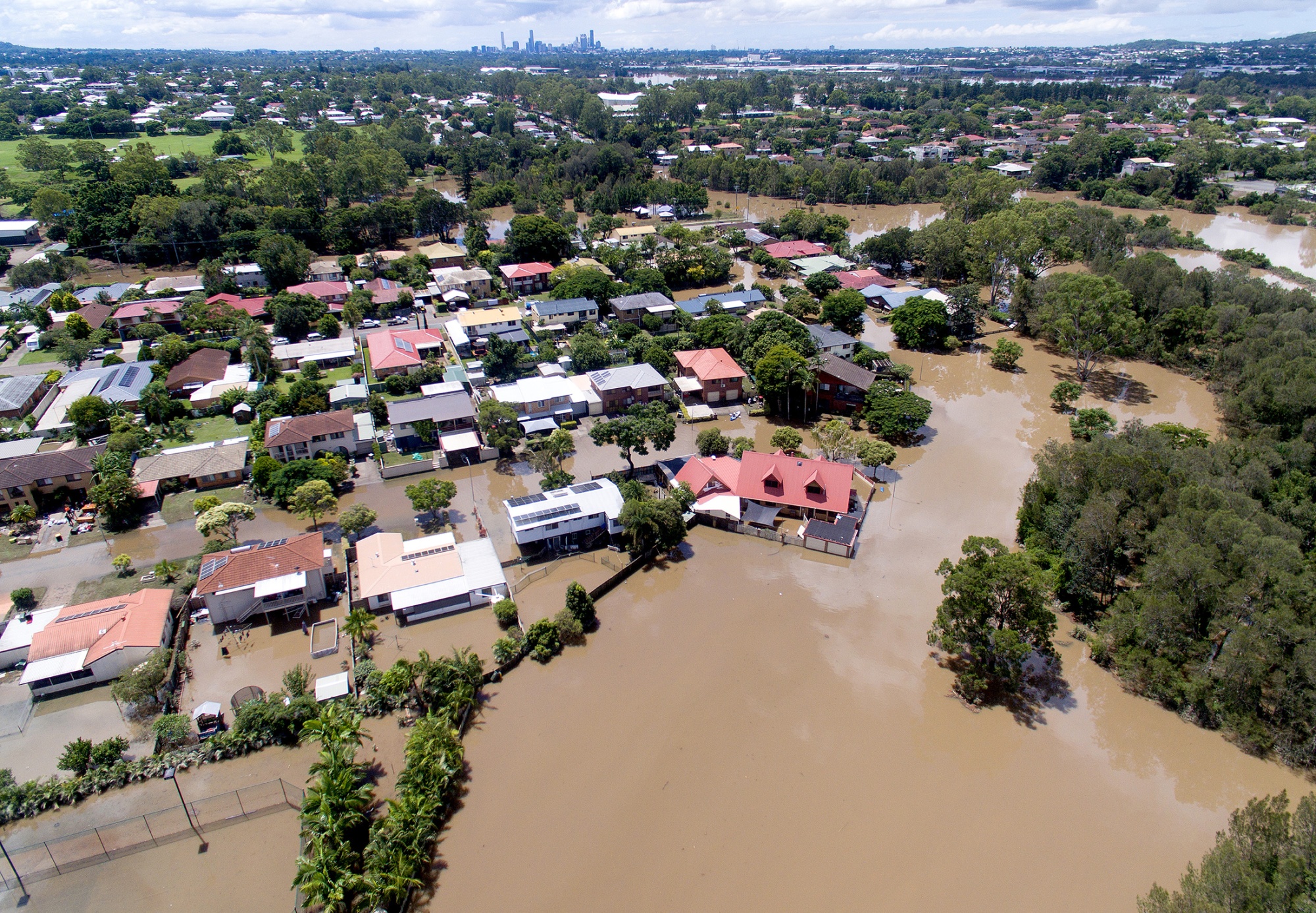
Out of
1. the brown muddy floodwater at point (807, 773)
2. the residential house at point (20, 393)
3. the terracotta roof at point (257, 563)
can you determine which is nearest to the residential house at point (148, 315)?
the residential house at point (20, 393)

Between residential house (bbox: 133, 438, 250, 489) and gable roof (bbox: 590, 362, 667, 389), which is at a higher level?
gable roof (bbox: 590, 362, 667, 389)

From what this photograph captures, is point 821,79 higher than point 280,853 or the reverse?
higher

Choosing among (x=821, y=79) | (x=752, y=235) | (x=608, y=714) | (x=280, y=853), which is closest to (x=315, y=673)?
(x=280, y=853)

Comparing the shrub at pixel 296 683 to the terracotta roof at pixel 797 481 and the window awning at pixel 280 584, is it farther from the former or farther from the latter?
the terracotta roof at pixel 797 481

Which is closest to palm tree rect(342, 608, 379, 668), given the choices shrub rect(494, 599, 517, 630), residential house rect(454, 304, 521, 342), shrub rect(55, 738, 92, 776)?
shrub rect(494, 599, 517, 630)

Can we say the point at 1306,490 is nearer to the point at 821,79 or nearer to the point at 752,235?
the point at 752,235

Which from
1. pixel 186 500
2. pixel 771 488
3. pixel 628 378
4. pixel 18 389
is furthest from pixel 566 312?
pixel 18 389

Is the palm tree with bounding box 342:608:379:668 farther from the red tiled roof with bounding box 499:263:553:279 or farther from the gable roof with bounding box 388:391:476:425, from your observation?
the red tiled roof with bounding box 499:263:553:279
